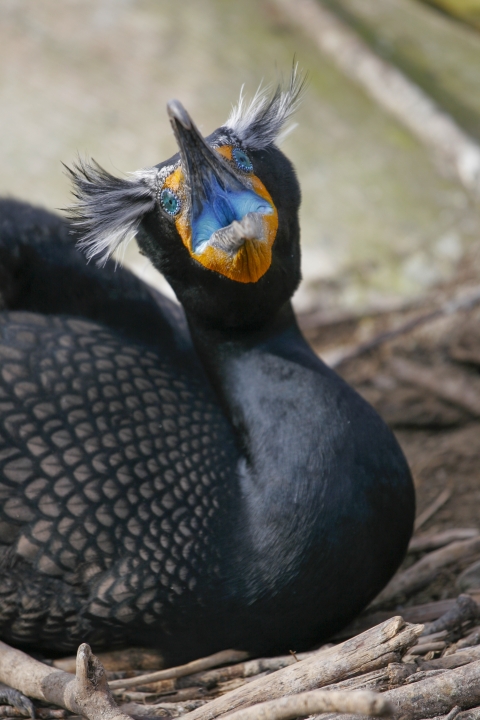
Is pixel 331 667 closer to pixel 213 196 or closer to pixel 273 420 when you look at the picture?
pixel 273 420

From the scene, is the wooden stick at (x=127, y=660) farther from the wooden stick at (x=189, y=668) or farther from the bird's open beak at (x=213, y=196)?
the bird's open beak at (x=213, y=196)

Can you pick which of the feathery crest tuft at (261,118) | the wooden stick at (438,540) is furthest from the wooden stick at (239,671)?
the feathery crest tuft at (261,118)

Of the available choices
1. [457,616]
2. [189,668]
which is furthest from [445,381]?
[189,668]

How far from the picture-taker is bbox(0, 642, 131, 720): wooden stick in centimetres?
216

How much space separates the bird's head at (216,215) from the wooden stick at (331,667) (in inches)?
43.0

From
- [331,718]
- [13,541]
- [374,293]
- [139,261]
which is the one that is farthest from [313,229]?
[331,718]

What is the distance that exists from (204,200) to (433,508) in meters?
2.06

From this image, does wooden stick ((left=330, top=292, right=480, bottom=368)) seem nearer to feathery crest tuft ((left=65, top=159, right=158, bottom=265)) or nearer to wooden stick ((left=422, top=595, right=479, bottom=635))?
wooden stick ((left=422, top=595, right=479, bottom=635))

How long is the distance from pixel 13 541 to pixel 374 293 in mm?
3632

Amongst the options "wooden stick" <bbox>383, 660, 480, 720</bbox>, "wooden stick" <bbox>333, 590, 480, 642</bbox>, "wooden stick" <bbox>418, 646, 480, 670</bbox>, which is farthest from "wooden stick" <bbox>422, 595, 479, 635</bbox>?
"wooden stick" <bbox>383, 660, 480, 720</bbox>

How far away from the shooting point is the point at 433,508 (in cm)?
382

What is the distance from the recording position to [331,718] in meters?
2.09

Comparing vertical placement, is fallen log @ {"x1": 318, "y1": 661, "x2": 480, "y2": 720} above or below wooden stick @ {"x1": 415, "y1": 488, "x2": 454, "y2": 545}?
below

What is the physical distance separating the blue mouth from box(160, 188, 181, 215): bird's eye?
0.09 meters
